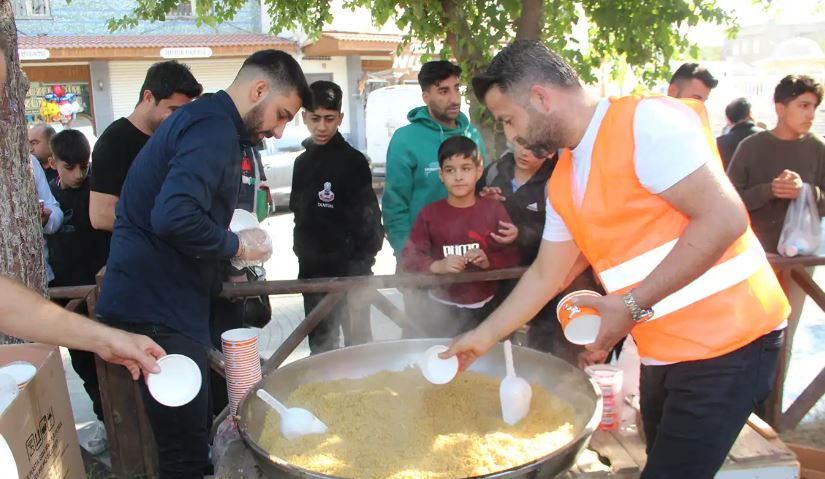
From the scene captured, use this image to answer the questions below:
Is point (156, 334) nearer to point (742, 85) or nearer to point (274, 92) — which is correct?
point (274, 92)

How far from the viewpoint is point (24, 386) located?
6.40 feet

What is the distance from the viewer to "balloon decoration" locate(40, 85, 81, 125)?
1736 centimetres

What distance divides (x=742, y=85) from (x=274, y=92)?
2082cm

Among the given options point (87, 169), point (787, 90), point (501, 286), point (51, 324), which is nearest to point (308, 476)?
point (51, 324)

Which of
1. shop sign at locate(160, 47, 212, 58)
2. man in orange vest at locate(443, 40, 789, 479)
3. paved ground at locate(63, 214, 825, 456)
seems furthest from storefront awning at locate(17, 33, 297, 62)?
man in orange vest at locate(443, 40, 789, 479)

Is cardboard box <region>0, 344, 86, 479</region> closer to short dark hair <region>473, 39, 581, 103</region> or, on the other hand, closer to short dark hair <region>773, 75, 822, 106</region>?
short dark hair <region>473, 39, 581, 103</region>

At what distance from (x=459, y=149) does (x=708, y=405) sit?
1949mm

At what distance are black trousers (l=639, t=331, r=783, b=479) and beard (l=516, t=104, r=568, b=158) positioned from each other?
0.69 m

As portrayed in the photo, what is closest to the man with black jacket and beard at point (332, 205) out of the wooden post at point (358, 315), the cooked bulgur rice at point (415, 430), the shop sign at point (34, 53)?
the wooden post at point (358, 315)

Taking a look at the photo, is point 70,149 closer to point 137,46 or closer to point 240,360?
point 240,360

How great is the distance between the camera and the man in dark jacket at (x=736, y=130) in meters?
5.17

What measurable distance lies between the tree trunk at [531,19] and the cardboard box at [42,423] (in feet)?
11.5

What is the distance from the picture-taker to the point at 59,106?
1780 centimetres

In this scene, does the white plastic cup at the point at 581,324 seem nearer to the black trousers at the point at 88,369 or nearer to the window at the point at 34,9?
the black trousers at the point at 88,369
